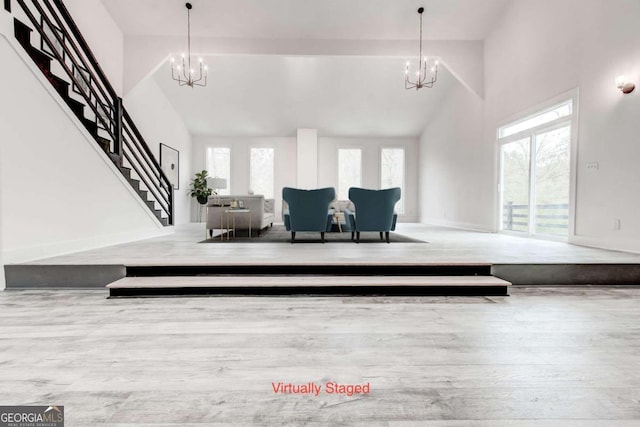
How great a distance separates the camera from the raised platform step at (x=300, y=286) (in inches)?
107

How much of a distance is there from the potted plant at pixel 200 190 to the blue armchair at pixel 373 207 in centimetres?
622

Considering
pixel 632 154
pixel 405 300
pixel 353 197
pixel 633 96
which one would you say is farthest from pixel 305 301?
pixel 633 96

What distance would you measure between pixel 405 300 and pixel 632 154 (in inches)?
144

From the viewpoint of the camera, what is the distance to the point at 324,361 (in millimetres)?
1553

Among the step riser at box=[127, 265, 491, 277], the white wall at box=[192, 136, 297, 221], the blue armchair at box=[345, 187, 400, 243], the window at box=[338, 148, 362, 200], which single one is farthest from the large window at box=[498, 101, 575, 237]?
the white wall at box=[192, 136, 297, 221]

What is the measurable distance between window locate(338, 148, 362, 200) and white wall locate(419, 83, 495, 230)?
2178 mm

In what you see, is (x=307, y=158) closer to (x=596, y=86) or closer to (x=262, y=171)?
(x=262, y=171)

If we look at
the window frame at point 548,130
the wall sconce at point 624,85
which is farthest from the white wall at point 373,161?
the wall sconce at point 624,85

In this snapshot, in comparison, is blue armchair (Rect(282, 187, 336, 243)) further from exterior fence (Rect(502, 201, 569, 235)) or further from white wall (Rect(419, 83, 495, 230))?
white wall (Rect(419, 83, 495, 230))

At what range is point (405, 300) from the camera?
2590 millimetres

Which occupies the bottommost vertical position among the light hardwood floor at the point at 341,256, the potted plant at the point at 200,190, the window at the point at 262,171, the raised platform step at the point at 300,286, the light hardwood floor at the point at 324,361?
the light hardwood floor at the point at 324,361

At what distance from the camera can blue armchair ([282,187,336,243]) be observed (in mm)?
4777

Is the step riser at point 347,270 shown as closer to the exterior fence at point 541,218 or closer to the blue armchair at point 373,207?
the blue armchair at point 373,207

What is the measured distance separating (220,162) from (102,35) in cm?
497
